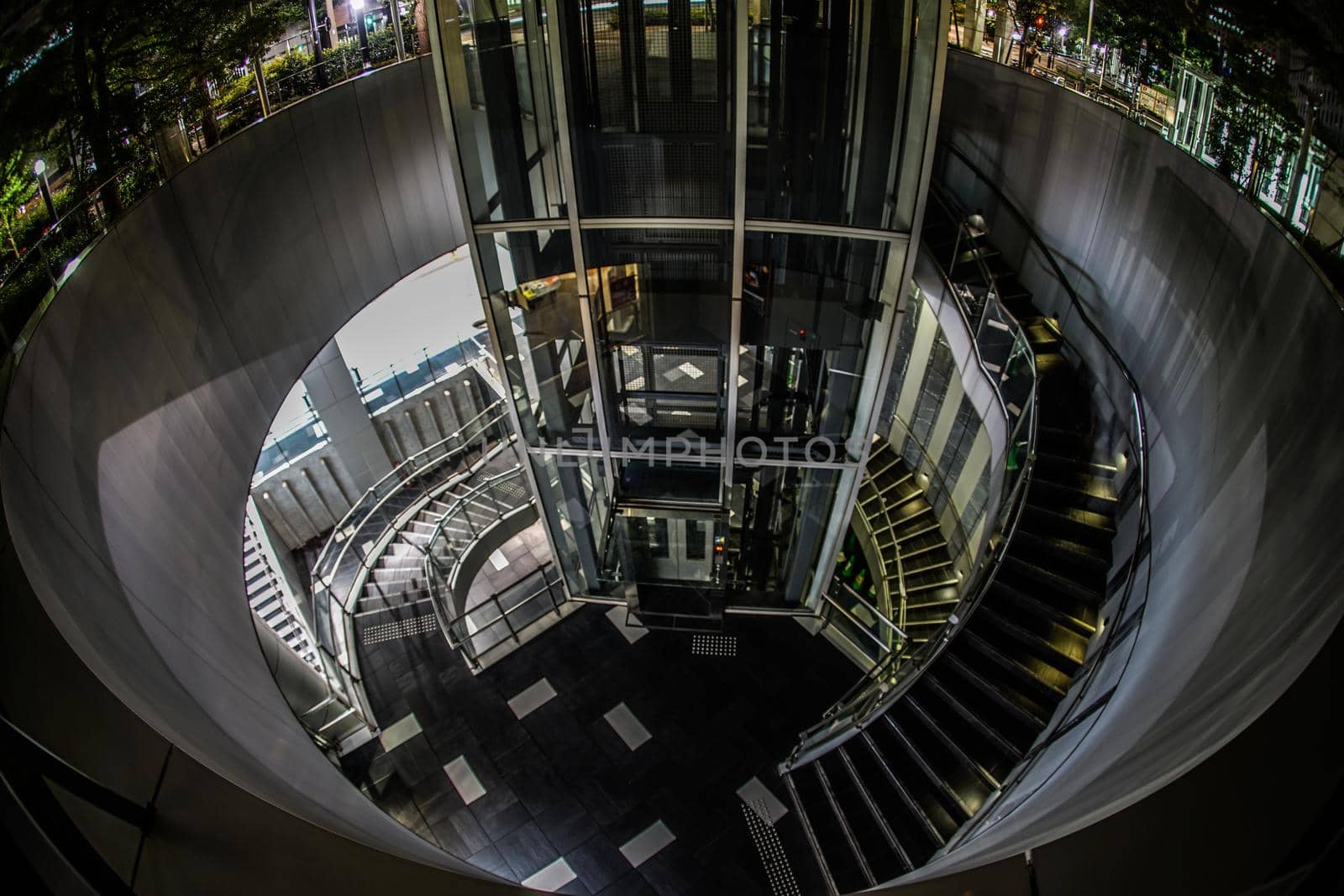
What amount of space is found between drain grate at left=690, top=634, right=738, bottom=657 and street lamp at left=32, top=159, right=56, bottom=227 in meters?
8.80

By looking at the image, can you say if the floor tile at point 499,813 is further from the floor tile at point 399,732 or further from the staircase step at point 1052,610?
the staircase step at point 1052,610

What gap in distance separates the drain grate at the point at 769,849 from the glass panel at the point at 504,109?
719 cm

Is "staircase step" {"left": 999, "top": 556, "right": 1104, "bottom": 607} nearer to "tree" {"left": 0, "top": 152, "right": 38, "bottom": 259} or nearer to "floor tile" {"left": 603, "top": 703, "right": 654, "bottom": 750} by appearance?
"floor tile" {"left": 603, "top": 703, "right": 654, "bottom": 750}

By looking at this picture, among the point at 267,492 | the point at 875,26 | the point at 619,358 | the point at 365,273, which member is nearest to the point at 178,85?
the point at 365,273

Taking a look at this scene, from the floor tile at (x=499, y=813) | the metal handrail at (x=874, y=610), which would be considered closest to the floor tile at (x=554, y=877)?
the floor tile at (x=499, y=813)

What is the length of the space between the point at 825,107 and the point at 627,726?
7.83m

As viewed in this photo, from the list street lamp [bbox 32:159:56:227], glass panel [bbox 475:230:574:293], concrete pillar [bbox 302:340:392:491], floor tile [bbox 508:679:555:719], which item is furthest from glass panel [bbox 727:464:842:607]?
concrete pillar [bbox 302:340:392:491]

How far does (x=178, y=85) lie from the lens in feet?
29.6

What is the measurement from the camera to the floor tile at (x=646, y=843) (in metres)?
9.10

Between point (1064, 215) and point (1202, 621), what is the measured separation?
6.77 metres

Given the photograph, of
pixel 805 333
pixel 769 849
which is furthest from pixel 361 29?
pixel 769 849

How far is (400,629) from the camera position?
1233 centimetres

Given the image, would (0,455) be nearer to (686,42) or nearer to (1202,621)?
(686,42)

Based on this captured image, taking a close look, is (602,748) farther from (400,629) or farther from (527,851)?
(400,629)
